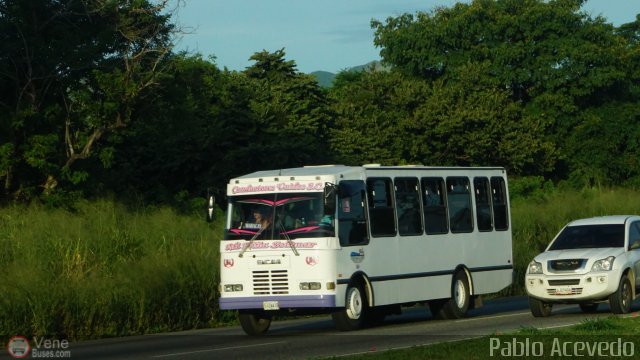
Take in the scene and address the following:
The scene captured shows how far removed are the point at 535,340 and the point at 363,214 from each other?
6640 millimetres

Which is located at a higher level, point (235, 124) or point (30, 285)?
point (235, 124)

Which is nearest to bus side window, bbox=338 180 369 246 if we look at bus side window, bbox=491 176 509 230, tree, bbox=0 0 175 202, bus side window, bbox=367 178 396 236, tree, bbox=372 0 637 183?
bus side window, bbox=367 178 396 236

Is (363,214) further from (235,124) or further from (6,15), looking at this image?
(235,124)

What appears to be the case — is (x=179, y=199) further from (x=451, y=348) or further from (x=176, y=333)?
(x=451, y=348)

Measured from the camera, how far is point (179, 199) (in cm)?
4538

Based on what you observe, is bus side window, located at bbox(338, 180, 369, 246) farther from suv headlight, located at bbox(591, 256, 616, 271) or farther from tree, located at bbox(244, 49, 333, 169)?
tree, located at bbox(244, 49, 333, 169)

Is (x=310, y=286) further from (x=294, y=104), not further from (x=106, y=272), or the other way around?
(x=294, y=104)

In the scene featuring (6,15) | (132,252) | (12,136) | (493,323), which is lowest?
(493,323)

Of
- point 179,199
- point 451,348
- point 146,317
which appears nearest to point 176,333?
point 146,317

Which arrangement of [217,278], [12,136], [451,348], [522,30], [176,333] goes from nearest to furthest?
[451,348] < [176,333] < [217,278] < [12,136] < [522,30]

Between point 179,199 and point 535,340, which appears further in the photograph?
point 179,199

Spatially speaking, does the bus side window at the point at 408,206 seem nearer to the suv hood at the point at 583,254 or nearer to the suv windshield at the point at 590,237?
the suv hood at the point at 583,254

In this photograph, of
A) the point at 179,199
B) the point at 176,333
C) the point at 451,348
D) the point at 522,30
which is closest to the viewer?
the point at 451,348

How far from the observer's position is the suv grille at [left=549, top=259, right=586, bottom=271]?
849 inches
